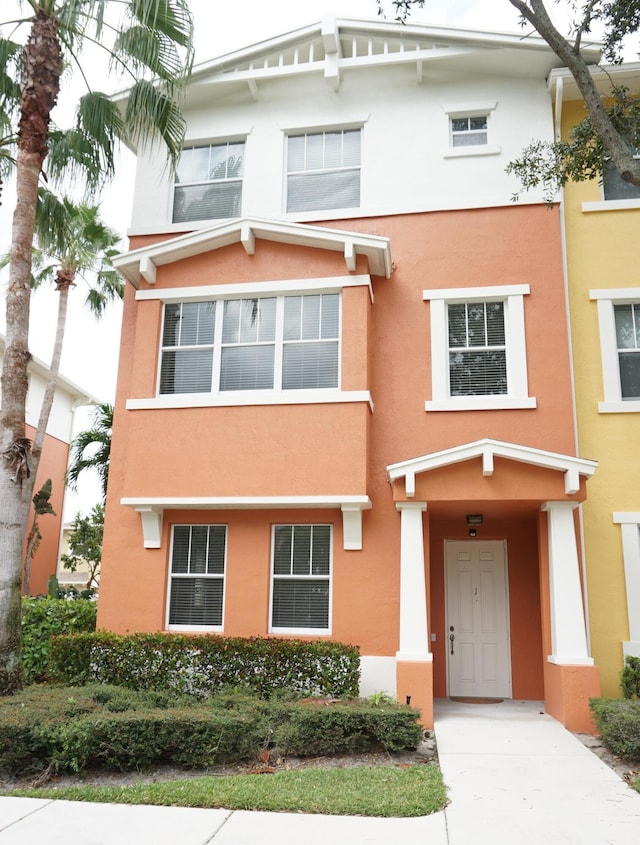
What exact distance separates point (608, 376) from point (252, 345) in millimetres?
5842

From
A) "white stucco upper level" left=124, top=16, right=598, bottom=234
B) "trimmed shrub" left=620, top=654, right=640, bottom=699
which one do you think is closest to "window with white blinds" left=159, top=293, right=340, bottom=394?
"white stucco upper level" left=124, top=16, right=598, bottom=234

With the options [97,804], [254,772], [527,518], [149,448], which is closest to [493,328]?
[527,518]

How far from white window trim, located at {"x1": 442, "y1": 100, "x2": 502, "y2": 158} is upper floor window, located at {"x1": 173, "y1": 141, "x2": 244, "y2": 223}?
12.8 feet

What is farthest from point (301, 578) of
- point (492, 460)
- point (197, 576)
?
point (492, 460)

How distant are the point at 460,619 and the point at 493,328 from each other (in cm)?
491

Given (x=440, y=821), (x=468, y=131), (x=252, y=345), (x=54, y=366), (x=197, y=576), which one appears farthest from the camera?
(x=54, y=366)

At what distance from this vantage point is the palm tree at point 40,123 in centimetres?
1026

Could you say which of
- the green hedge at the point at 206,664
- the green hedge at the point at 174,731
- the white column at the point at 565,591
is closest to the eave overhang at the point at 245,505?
the green hedge at the point at 206,664

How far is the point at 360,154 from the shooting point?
1390 cm

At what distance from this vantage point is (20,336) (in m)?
10.8

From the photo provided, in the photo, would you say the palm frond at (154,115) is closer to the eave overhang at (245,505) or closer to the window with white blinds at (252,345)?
the window with white blinds at (252,345)

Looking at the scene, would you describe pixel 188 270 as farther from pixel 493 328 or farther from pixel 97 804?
pixel 97 804

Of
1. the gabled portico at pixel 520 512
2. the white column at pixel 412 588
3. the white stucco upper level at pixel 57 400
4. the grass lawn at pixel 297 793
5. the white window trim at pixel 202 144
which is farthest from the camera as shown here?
the white stucco upper level at pixel 57 400

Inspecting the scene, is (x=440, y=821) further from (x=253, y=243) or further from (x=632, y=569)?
(x=253, y=243)
